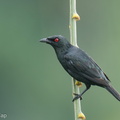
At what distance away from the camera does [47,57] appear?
47.2ft

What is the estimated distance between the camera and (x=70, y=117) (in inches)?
463

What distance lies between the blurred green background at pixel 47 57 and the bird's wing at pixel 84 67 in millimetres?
5785

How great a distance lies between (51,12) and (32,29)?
1762 millimetres

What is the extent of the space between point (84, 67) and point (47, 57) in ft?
28.5

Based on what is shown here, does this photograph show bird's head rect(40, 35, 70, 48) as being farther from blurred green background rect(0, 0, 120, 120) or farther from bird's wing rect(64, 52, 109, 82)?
blurred green background rect(0, 0, 120, 120)

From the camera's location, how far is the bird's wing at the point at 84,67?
→ 5688 mm

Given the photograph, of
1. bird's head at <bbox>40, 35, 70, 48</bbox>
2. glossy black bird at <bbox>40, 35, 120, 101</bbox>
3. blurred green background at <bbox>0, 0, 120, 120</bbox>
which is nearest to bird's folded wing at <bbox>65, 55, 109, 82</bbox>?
glossy black bird at <bbox>40, 35, 120, 101</bbox>

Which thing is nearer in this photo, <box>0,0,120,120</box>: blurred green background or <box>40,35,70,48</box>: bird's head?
<box>40,35,70,48</box>: bird's head

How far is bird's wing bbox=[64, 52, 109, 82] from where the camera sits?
5688 millimetres

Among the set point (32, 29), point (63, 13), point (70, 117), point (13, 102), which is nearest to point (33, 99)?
point (13, 102)

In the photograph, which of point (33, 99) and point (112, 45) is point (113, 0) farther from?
point (33, 99)

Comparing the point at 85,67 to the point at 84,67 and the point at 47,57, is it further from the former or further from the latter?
the point at 47,57

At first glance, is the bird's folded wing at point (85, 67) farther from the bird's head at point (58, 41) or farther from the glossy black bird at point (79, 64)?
the bird's head at point (58, 41)

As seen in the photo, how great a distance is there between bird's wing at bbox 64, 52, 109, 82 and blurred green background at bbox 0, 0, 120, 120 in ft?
19.0
